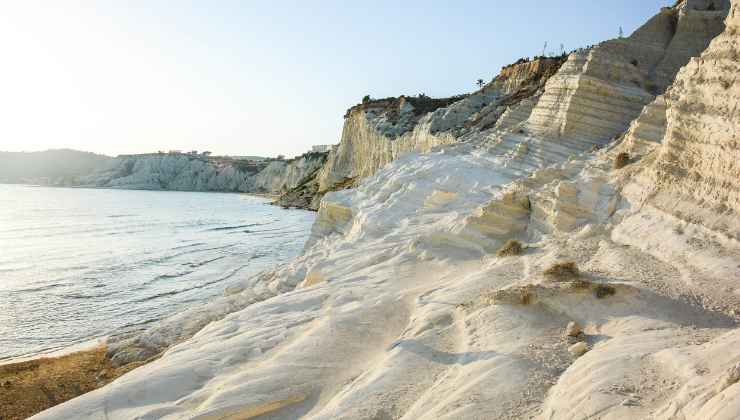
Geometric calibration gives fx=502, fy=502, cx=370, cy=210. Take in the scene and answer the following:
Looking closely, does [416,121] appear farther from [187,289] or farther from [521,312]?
[521,312]

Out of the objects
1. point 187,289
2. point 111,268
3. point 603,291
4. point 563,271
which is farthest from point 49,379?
point 111,268

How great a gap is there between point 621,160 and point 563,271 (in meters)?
5.78

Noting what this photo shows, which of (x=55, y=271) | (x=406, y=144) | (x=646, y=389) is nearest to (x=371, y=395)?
(x=646, y=389)

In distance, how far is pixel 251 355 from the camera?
774 centimetres

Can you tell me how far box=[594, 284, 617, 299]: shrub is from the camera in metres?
6.63

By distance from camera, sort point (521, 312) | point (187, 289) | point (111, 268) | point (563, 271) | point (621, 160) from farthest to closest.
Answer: point (111, 268)
point (187, 289)
point (621, 160)
point (563, 271)
point (521, 312)

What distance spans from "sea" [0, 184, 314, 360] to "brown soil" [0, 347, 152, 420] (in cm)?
161

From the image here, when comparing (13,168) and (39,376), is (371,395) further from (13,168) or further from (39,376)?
Answer: (13,168)

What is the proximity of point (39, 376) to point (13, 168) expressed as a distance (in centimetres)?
15948

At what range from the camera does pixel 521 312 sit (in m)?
6.82

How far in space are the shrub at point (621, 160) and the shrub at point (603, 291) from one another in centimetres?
624

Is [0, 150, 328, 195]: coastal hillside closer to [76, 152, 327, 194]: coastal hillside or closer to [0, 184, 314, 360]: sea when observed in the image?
[76, 152, 327, 194]: coastal hillside

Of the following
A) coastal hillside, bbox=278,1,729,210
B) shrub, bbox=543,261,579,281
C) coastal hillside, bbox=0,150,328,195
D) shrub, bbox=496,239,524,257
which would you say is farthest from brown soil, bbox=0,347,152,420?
coastal hillside, bbox=0,150,328,195

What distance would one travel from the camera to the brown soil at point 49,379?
988 centimetres
